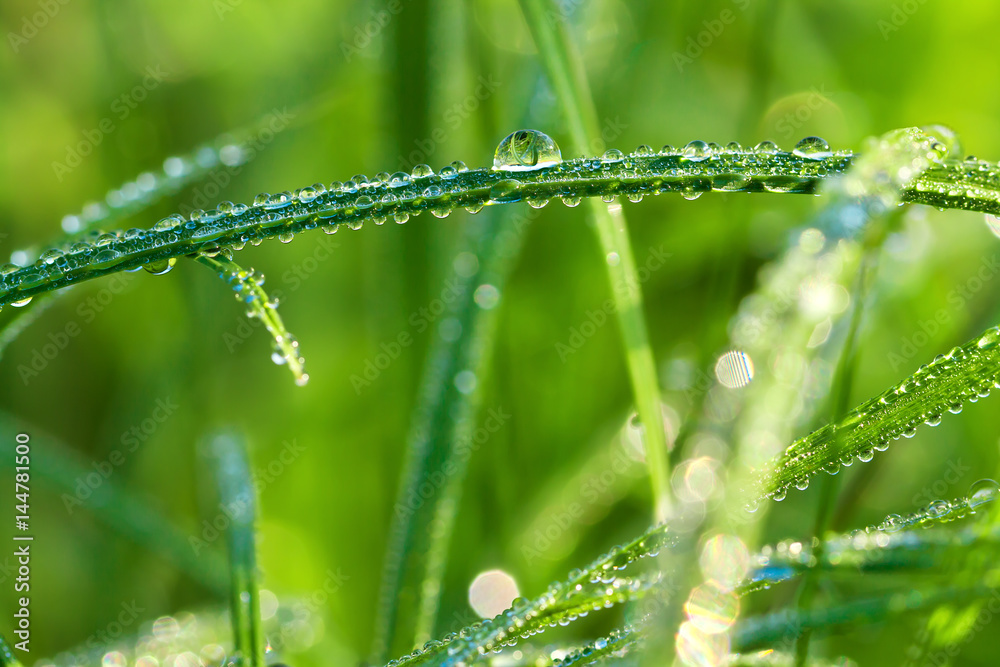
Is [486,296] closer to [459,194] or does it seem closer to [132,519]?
[459,194]

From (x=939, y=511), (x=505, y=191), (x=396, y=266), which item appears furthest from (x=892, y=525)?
(x=396, y=266)

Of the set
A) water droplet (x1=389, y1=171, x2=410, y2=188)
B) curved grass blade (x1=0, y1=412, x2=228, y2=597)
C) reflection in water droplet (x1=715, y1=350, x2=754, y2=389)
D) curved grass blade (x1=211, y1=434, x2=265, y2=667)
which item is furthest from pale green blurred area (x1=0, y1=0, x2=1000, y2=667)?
water droplet (x1=389, y1=171, x2=410, y2=188)

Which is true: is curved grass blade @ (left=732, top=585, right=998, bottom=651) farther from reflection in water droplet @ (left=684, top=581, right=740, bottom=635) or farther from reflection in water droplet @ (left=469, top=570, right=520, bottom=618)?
reflection in water droplet @ (left=469, top=570, right=520, bottom=618)

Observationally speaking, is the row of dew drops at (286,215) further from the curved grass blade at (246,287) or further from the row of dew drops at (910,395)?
the row of dew drops at (910,395)

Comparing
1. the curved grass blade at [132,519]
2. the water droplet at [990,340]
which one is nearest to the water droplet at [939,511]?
the water droplet at [990,340]

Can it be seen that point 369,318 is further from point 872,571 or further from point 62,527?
point 872,571

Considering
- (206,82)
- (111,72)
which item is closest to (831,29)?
(206,82)
